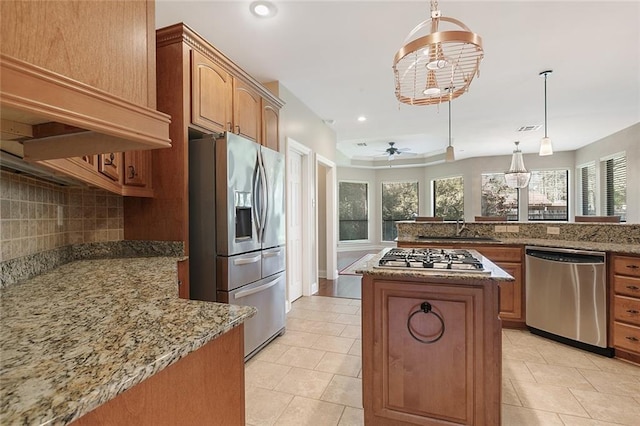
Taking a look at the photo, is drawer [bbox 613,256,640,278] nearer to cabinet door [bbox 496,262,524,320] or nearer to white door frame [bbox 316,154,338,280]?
cabinet door [bbox 496,262,524,320]

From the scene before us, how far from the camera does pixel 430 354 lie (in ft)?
5.36

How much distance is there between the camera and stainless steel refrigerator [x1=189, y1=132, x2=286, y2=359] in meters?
2.33

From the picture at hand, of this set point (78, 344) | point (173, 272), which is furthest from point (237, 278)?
point (78, 344)

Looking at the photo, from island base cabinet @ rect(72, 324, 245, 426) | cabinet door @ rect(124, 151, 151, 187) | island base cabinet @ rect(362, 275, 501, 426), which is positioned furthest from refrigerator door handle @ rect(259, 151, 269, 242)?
island base cabinet @ rect(72, 324, 245, 426)

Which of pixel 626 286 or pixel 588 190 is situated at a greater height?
pixel 588 190

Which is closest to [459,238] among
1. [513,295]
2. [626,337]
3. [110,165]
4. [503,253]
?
[503,253]

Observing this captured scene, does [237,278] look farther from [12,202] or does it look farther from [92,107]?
[92,107]

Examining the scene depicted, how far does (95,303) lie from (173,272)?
0.64 metres

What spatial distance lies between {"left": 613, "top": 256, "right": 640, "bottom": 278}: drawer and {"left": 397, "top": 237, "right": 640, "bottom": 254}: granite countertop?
0.21ft

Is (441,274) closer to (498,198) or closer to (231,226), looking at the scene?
(231,226)

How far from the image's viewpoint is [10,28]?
0.59 m

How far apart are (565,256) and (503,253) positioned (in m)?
0.51

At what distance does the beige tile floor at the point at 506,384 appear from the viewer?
6.09ft

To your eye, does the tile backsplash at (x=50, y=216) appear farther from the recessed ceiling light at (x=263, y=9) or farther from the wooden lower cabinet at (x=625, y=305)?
Answer: the wooden lower cabinet at (x=625, y=305)
